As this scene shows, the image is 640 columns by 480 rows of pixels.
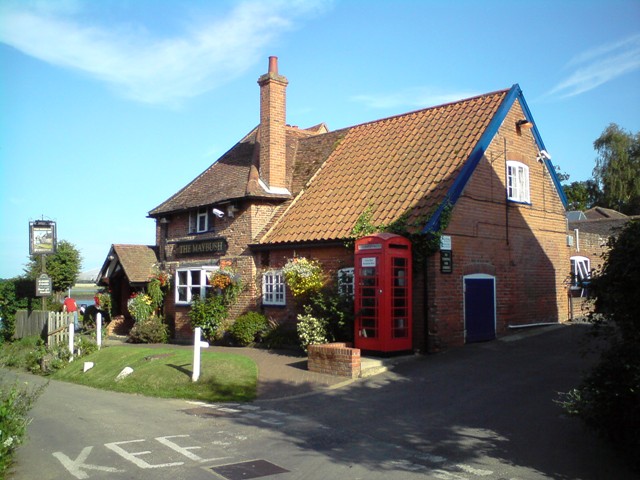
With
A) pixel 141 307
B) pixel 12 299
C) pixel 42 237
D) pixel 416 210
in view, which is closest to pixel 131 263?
pixel 141 307

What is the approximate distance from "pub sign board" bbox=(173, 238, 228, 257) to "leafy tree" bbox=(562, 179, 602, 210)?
4257 cm

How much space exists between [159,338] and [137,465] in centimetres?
1596

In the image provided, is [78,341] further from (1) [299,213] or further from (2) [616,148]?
(2) [616,148]

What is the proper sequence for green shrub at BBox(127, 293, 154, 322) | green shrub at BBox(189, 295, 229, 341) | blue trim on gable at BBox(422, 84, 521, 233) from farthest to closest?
1. green shrub at BBox(127, 293, 154, 322)
2. green shrub at BBox(189, 295, 229, 341)
3. blue trim on gable at BBox(422, 84, 521, 233)

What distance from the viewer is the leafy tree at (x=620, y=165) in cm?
4719

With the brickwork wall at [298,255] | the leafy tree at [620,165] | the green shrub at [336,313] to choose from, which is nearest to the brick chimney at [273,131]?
the brickwork wall at [298,255]

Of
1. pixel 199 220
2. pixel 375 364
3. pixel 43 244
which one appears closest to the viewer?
pixel 375 364

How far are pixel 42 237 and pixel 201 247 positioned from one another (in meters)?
7.73

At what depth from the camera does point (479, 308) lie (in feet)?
53.4

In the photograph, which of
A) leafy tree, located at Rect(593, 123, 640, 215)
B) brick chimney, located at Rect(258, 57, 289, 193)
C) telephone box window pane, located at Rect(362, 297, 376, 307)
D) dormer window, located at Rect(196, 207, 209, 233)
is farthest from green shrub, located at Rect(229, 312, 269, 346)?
leafy tree, located at Rect(593, 123, 640, 215)

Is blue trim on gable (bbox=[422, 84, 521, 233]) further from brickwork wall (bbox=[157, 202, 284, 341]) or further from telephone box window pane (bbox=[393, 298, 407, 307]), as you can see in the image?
brickwork wall (bbox=[157, 202, 284, 341])

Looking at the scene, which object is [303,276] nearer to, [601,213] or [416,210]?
[416,210]

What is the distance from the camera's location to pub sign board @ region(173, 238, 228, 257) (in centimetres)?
2117

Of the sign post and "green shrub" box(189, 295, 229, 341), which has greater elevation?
the sign post
